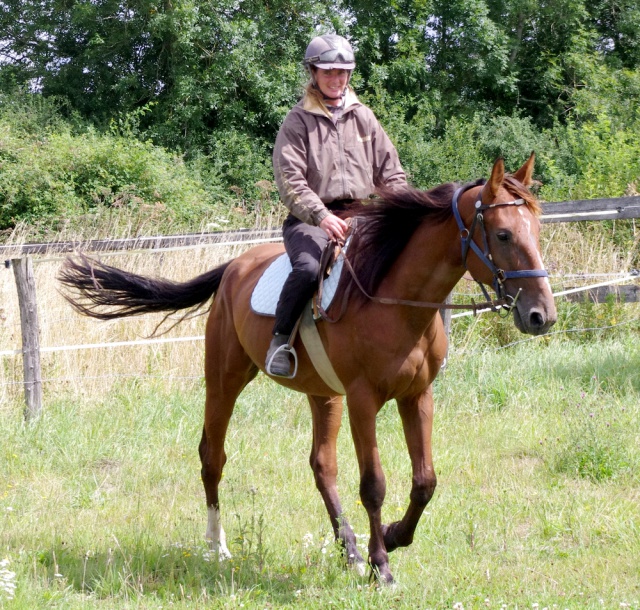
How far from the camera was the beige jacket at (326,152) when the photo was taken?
193 inches

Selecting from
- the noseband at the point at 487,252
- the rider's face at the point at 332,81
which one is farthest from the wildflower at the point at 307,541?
the rider's face at the point at 332,81

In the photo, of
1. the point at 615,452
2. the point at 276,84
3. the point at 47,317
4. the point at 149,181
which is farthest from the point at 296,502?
the point at 276,84

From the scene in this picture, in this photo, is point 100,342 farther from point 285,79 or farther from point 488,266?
point 285,79

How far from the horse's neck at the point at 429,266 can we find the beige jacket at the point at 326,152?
0.72 m

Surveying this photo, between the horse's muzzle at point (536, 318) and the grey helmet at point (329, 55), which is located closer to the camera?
the horse's muzzle at point (536, 318)

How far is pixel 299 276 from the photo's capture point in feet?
15.5

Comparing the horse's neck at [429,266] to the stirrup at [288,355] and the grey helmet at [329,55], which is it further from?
the grey helmet at [329,55]

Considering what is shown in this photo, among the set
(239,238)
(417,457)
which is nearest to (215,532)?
(417,457)

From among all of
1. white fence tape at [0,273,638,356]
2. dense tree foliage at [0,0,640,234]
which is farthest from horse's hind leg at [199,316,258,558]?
dense tree foliage at [0,0,640,234]

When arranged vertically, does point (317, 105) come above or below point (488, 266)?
above

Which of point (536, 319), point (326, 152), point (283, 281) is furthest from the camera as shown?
point (283, 281)

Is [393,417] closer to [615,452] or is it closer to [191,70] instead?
[615,452]

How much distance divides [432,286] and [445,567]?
5.27 ft

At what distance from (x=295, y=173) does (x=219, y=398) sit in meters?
1.65
